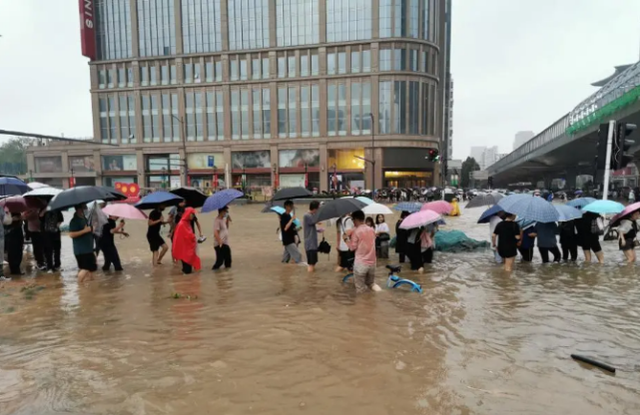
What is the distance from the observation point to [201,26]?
194 feet

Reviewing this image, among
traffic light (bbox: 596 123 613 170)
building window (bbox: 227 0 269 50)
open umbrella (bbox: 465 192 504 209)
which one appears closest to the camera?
traffic light (bbox: 596 123 613 170)

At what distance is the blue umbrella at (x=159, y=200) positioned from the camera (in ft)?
30.8

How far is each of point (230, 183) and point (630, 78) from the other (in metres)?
46.3

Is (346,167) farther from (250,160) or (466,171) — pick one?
(466,171)

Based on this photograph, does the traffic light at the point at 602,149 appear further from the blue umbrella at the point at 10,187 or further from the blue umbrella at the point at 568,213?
the blue umbrella at the point at 10,187

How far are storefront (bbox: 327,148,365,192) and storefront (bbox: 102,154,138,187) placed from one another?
1202 inches

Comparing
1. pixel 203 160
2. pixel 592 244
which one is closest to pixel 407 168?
pixel 203 160

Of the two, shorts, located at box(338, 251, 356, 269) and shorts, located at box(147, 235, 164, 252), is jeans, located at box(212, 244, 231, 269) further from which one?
shorts, located at box(338, 251, 356, 269)

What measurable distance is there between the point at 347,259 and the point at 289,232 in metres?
1.65

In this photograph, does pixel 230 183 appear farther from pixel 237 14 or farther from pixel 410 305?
pixel 410 305

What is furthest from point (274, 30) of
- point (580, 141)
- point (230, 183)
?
point (580, 141)

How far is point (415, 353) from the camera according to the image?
4664 millimetres

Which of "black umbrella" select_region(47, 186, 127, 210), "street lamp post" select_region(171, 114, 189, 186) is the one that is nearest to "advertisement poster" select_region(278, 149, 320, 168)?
"street lamp post" select_region(171, 114, 189, 186)

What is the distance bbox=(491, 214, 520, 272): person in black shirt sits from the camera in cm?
846
